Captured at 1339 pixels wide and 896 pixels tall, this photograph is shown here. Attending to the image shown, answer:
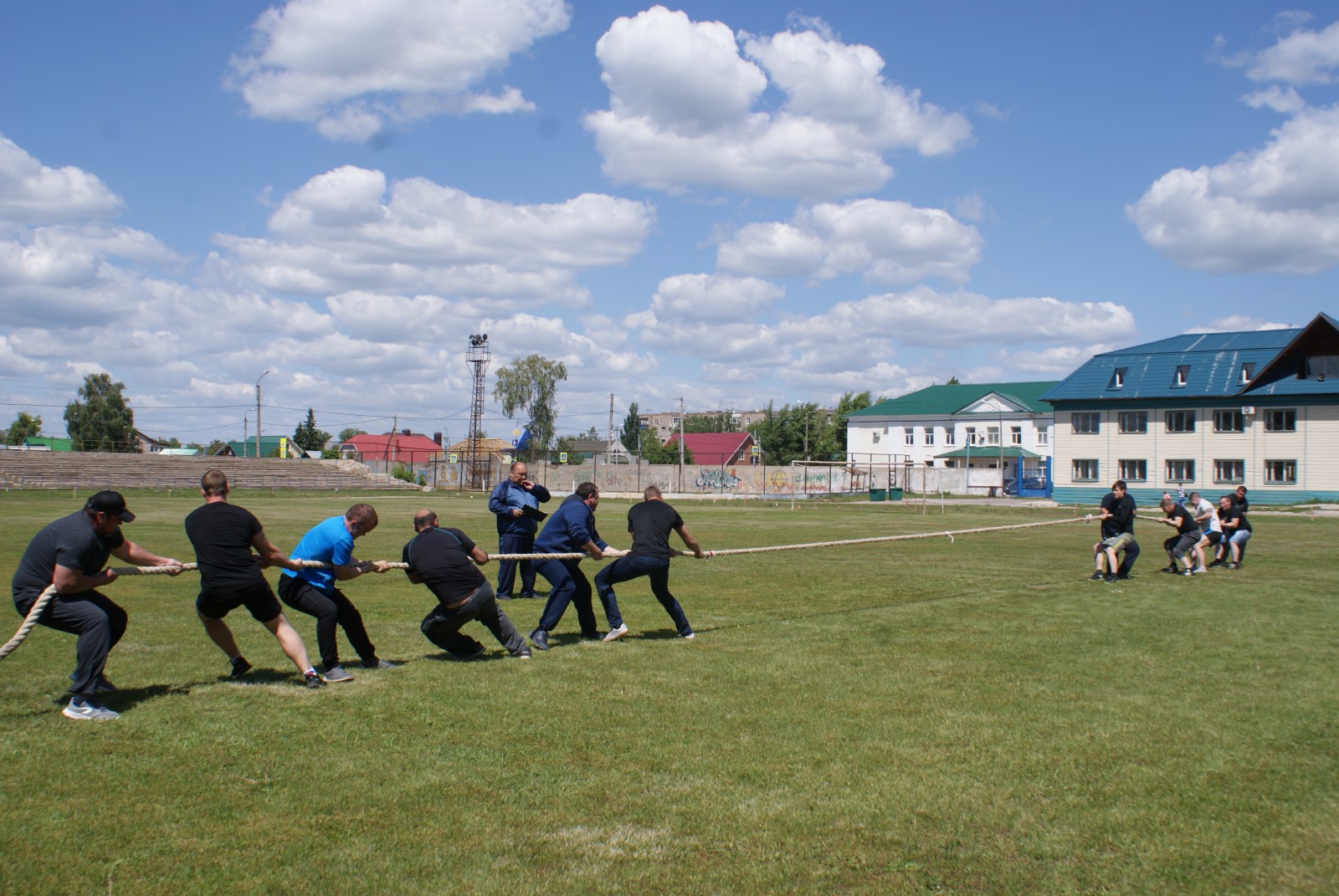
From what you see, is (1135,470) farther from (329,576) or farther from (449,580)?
(329,576)

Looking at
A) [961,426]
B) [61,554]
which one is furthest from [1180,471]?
[61,554]

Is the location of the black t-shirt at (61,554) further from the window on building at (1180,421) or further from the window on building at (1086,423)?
the window on building at (1086,423)

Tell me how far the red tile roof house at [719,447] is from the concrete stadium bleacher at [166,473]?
5626 cm

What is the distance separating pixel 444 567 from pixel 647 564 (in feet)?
8.64

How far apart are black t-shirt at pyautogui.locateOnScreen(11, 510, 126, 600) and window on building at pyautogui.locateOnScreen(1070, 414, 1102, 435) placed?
6416cm

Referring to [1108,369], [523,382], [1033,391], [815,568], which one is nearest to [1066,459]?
[1108,369]

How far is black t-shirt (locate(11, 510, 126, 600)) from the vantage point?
770cm

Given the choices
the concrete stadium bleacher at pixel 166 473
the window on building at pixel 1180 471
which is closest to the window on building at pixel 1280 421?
the window on building at pixel 1180 471

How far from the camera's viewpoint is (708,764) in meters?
6.70

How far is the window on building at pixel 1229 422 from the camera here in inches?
2301

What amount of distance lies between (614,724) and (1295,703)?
5837mm

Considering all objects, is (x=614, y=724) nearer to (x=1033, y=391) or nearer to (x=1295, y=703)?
(x=1295, y=703)

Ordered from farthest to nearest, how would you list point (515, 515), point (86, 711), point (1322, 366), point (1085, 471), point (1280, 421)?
point (1085, 471) → point (1280, 421) → point (1322, 366) → point (515, 515) → point (86, 711)

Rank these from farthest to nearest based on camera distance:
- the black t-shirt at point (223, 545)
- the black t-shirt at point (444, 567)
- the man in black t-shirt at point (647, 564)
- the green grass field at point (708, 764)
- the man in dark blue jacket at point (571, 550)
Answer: the man in black t-shirt at point (647, 564), the man in dark blue jacket at point (571, 550), the black t-shirt at point (444, 567), the black t-shirt at point (223, 545), the green grass field at point (708, 764)
